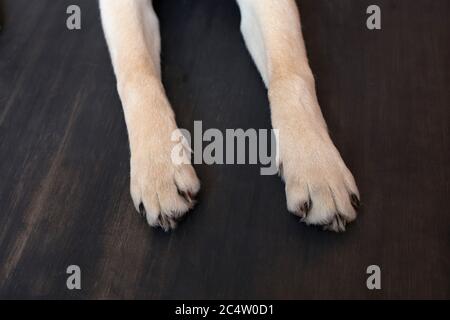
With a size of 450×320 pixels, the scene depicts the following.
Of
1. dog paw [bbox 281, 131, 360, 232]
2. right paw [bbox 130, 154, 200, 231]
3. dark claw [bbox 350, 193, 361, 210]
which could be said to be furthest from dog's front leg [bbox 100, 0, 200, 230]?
dark claw [bbox 350, 193, 361, 210]

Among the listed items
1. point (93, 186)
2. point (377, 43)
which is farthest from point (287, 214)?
point (377, 43)

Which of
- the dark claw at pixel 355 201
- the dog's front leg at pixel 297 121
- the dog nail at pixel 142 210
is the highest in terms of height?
the dog's front leg at pixel 297 121

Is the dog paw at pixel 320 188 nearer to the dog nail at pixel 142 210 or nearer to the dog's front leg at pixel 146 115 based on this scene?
the dog's front leg at pixel 146 115

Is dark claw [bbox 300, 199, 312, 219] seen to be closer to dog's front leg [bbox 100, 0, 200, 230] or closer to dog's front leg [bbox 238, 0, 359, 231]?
dog's front leg [bbox 238, 0, 359, 231]

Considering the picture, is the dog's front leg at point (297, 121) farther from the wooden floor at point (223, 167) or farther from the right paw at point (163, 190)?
the right paw at point (163, 190)

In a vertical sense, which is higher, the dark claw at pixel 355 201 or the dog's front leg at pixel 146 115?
the dog's front leg at pixel 146 115

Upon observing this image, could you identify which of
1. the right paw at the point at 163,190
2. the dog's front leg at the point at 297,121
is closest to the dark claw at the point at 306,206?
the dog's front leg at the point at 297,121

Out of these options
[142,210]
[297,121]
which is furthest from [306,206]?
[142,210]
